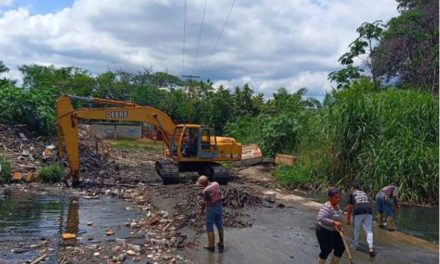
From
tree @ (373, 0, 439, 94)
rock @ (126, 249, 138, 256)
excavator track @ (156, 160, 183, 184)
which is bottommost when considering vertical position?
rock @ (126, 249, 138, 256)

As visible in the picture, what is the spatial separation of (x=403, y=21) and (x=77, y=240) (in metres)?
26.0

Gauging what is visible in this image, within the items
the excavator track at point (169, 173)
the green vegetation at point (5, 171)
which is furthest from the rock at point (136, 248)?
the green vegetation at point (5, 171)

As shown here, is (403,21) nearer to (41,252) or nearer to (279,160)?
(279,160)

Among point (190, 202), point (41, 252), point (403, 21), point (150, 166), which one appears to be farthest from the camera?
point (403, 21)

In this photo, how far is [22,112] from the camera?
2859 cm

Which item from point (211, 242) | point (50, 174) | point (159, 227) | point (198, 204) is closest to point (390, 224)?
point (198, 204)

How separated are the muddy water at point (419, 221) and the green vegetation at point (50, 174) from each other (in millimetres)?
10283

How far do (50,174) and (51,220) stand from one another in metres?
7.06

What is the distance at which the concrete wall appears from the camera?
1858 inches

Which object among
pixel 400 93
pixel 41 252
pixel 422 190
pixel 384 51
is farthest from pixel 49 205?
pixel 384 51

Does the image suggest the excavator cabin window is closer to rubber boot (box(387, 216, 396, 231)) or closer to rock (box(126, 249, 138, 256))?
rubber boot (box(387, 216, 396, 231))

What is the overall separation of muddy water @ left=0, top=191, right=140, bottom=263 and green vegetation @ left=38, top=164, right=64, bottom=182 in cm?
213

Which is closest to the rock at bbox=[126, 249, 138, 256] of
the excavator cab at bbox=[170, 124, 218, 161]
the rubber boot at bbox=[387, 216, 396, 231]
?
the rubber boot at bbox=[387, 216, 396, 231]

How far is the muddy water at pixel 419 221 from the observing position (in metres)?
14.5
